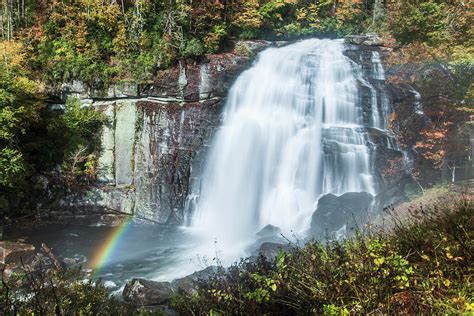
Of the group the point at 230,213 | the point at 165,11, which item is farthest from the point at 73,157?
the point at 165,11

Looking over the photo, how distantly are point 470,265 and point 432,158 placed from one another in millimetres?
11742

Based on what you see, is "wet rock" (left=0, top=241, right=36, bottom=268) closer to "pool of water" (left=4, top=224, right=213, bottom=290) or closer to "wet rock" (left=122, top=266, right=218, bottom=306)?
"pool of water" (left=4, top=224, right=213, bottom=290)

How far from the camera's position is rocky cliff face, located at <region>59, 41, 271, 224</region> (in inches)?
610

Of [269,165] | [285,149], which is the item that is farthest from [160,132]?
[285,149]

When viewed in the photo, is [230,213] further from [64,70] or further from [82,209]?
[64,70]

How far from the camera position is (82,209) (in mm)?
15523

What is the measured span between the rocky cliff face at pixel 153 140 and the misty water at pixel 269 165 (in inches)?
27.7

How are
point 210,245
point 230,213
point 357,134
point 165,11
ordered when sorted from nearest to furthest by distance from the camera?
point 210,245
point 357,134
point 230,213
point 165,11

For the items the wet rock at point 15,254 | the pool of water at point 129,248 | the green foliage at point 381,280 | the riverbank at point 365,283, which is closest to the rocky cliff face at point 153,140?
the pool of water at point 129,248

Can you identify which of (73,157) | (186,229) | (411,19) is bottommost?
(186,229)

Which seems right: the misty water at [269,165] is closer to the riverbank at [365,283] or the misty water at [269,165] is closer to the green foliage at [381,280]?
the riverbank at [365,283]

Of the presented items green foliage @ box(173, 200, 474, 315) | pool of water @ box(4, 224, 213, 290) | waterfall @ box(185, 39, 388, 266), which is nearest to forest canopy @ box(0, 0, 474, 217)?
pool of water @ box(4, 224, 213, 290)

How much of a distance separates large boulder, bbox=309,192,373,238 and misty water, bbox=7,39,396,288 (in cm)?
93

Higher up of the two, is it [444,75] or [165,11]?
[165,11]
